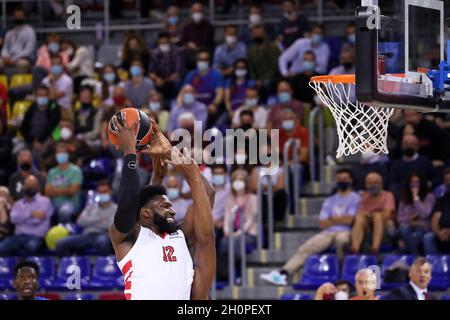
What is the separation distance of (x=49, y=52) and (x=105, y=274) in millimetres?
5192

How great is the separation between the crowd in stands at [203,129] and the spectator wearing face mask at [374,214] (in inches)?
0.5

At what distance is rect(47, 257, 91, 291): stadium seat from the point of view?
1383 centimetres

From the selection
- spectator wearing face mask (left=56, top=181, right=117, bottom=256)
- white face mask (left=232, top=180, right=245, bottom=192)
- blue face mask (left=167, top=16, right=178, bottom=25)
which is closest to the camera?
white face mask (left=232, top=180, right=245, bottom=192)

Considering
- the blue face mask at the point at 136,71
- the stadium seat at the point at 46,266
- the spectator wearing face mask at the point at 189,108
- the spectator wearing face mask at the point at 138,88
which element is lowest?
the stadium seat at the point at 46,266

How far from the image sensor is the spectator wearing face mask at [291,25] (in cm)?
1662

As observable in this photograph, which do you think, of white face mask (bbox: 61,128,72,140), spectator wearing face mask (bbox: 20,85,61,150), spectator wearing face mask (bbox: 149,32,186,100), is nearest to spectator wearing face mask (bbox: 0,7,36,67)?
spectator wearing face mask (bbox: 20,85,61,150)

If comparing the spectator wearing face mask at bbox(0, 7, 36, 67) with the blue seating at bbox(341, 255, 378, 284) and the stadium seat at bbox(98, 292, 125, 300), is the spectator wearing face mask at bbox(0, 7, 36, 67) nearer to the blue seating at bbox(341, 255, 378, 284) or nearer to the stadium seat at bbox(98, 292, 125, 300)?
the stadium seat at bbox(98, 292, 125, 300)

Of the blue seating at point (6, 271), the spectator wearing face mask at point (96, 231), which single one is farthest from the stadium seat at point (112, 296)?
the blue seating at point (6, 271)

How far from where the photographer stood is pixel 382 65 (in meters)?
8.35

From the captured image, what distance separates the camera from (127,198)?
741 centimetres

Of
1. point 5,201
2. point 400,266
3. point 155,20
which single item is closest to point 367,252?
point 400,266

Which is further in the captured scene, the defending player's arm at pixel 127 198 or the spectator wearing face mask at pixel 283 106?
the spectator wearing face mask at pixel 283 106

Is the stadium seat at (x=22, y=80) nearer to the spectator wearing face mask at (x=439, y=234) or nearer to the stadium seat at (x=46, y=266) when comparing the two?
the stadium seat at (x=46, y=266)

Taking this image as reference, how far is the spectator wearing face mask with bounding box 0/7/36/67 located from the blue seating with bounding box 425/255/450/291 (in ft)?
25.9
